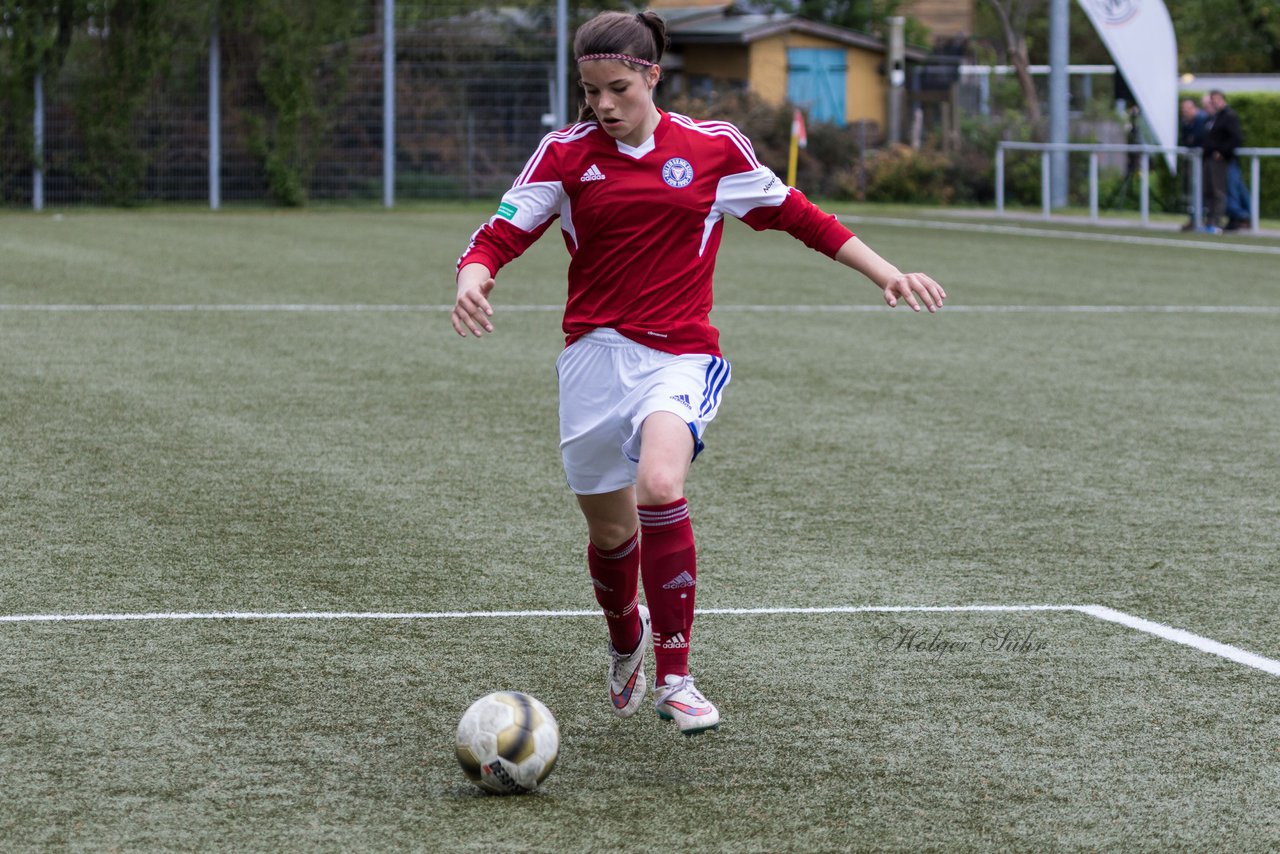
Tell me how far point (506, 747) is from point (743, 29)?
3723cm

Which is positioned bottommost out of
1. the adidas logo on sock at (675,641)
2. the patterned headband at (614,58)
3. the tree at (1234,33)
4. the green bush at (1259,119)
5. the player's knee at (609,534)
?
the adidas logo on sock at (675,641)

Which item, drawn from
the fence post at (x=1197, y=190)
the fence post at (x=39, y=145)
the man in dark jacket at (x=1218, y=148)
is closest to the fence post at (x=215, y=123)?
the fence post at (x=39, y=145)

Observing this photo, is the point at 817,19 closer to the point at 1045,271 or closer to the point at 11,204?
the point at 11,204

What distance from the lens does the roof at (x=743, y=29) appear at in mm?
40312

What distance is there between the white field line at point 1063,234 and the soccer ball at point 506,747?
1764 centimetres

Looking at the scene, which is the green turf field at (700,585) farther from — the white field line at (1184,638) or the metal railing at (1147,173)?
the metal railing at (1147,173)

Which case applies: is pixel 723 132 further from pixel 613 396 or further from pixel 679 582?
pixel 679 582

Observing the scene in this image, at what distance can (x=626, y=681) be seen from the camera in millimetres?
5012

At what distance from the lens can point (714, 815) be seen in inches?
164

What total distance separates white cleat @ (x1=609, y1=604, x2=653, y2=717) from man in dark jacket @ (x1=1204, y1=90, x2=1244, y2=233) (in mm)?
21942

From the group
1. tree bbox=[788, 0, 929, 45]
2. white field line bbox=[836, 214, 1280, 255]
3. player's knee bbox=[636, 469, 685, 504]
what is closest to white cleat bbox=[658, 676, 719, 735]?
player's knee bbox=[636, 469, 685, 504]

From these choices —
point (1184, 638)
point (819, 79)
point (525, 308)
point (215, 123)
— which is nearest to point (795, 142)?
point (215, 123)

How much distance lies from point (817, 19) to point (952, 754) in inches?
1763

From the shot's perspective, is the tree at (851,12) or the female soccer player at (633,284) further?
the tree at (851,12)
